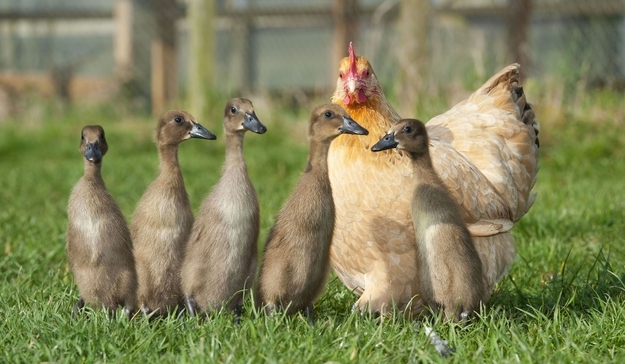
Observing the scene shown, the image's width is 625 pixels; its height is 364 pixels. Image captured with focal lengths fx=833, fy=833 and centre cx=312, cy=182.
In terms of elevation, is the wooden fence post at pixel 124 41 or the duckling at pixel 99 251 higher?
the wooden fence post at pixel 124 41

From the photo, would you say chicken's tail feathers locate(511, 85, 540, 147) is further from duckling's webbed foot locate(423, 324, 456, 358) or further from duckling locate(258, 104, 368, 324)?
duckling's webbed foot locate(423, 324, 456, 358)

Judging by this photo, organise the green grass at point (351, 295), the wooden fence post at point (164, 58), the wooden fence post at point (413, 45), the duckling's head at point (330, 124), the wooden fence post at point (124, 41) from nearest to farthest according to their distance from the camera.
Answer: the green grass at point (351, 295), the duckling's head at point (330, 124), the wooden fence post at point (413, 45), the wooden fence post at point (164, 58), the wooden fence post at point (124, 41)

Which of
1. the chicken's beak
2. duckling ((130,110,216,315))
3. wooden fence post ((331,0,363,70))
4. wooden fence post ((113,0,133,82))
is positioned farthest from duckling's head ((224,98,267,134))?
wooden fence post ((113,0,133,82))

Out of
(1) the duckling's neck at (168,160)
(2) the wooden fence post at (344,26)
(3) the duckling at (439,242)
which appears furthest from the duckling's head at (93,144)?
(2) the wooden fence post at (344,26)

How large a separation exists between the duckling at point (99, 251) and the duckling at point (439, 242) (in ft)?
3.85

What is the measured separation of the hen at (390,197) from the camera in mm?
3906

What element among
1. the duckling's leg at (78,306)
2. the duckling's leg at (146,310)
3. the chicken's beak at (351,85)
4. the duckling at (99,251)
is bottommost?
the duckling's leg at (146,310)

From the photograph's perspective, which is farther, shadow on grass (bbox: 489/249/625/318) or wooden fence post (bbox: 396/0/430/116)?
wooden fence post (bbox: 396/0/430/116)

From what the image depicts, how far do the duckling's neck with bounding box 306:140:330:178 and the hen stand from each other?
0.40 meters

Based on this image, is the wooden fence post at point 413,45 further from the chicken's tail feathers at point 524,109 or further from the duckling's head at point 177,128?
the duckling's head at point 177,128

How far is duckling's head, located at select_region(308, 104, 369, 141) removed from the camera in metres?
3.60

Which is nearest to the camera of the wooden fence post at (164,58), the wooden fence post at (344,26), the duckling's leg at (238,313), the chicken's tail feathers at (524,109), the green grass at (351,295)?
the green grass at (351,295)

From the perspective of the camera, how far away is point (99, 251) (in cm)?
355

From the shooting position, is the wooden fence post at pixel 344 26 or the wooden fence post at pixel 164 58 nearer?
the wooden fence post at pixel 344 26
